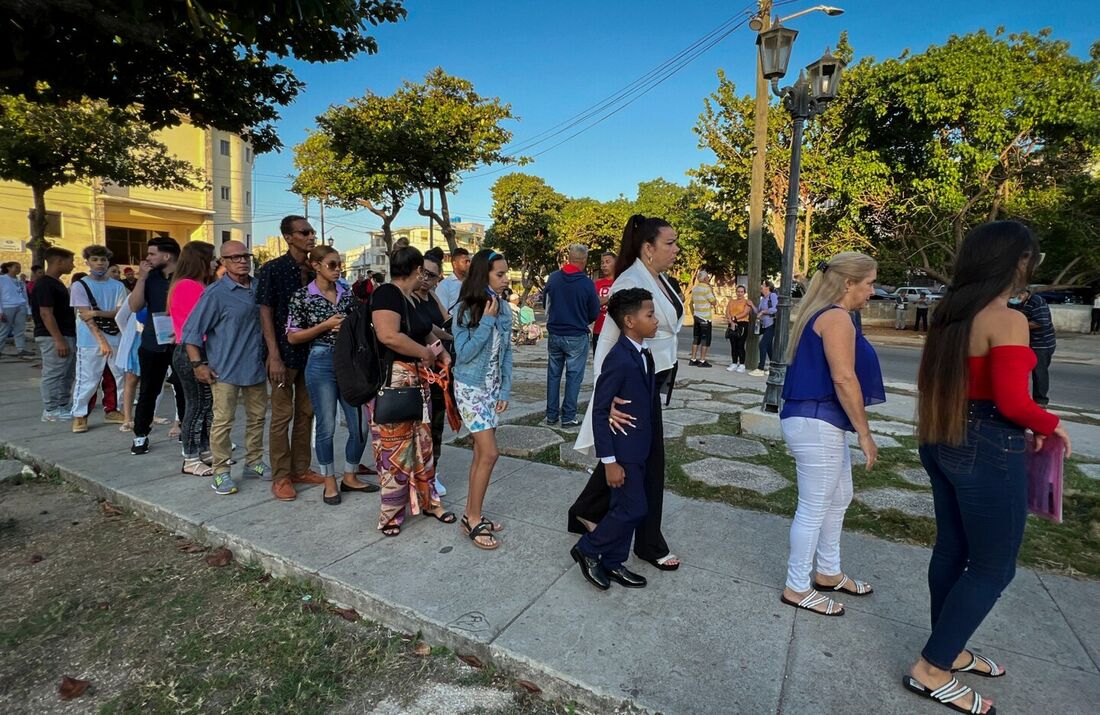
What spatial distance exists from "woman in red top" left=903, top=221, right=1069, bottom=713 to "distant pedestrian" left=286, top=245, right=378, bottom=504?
3266 mm

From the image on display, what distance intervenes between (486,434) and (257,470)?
7.44 feet

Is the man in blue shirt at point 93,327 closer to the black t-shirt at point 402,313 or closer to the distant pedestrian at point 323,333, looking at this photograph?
the distant pedestrian at point 323,333

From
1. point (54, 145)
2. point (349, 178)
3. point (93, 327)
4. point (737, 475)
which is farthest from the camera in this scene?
point (349, 178)

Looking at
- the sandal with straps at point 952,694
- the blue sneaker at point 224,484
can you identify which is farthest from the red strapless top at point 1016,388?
the blue sneaker at point 224,484

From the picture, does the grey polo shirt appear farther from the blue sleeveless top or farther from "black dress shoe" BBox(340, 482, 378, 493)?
the blue sleeveless top

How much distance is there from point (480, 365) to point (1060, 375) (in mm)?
13665

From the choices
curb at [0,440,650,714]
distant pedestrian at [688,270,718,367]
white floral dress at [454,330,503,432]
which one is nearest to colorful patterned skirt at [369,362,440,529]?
white floral dress at [454,330,503,432]

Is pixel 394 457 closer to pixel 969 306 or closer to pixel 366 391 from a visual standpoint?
pixel 366 391

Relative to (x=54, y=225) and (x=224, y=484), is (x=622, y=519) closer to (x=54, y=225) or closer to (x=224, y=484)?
(x=224, y=484)

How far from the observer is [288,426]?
404 cm

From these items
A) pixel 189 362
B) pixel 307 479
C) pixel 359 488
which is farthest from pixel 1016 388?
pixel 189 362

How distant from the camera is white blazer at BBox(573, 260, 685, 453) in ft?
9.75

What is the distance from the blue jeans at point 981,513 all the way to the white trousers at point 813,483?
44 centimetres

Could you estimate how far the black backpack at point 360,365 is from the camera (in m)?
3.39
